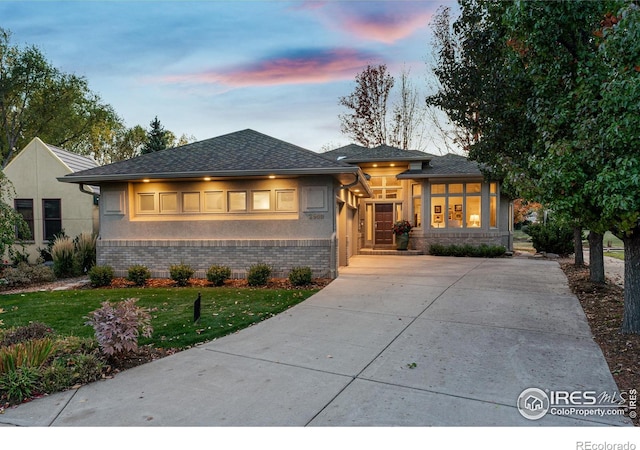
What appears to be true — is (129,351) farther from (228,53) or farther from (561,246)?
(561,246)

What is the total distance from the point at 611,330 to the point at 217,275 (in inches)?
344

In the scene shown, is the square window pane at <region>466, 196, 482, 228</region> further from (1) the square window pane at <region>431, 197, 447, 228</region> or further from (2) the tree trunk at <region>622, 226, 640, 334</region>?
(2) the tree trunk at <region>622, 226, 640, 334</region>

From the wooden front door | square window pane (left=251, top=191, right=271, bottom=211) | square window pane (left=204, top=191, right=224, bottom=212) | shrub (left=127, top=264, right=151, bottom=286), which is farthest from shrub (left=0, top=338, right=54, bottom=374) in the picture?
the wooden front door

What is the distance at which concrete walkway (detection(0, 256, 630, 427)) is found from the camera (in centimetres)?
351

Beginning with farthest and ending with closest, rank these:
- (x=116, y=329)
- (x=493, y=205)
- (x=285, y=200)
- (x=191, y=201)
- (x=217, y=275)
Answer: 1. (x=493, y=205)
2. (x=191, y=201)
3. (x=285, y=200)
4. (x=217, y=275)
5. (x=116, y=329)

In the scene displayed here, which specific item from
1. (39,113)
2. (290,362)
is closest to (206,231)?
(290,362)

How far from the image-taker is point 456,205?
17781 millimetres

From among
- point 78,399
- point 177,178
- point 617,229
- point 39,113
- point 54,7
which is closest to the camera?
point 78,399

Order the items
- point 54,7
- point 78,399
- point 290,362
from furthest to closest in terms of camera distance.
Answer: point 54,7
point 290,362
point 78,399

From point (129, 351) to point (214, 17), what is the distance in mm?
8078

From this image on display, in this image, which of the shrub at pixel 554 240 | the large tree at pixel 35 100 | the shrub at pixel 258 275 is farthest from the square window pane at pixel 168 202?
the large tree at pixel 35 100

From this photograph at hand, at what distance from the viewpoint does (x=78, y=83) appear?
29.7 m

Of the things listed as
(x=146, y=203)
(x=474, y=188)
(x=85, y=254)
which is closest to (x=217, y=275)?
(x=146, y=203)
